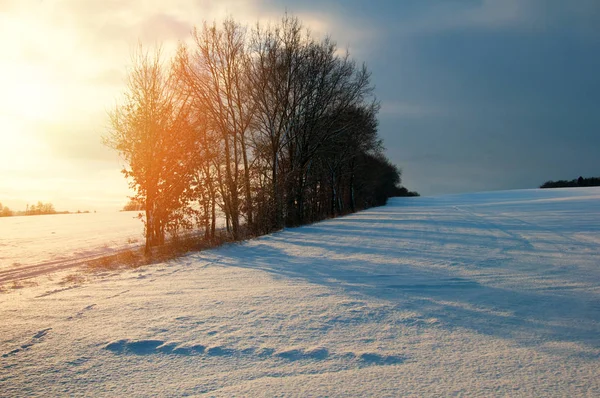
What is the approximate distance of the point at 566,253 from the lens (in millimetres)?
8672

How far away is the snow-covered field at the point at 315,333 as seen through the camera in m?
3.01

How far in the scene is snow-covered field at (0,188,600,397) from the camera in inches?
118

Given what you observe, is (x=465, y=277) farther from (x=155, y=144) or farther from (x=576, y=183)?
(x=576, y=183)

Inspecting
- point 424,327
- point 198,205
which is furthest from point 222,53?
point 424,327

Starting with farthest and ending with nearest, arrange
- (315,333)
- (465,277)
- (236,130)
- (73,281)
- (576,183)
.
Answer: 1. (576,183)
2. (236,130)
3. (73,281)
4. (465,277)
5. (315,333)

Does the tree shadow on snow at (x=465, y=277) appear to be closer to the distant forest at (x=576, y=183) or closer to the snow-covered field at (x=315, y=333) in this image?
the snow-covered field at (x=315, y=333)

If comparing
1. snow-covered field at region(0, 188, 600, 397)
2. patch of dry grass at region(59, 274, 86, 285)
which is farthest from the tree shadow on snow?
patch of dry grass at region(59, 274, 86, 285)

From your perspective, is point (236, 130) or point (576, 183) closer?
point (236, 130)

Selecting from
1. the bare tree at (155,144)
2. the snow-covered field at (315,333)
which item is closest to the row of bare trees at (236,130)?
the bare tree at (155,144)

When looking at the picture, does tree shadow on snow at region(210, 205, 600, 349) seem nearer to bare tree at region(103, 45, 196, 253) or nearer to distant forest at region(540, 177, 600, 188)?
bare tree at region(103, 45, 196, 253)

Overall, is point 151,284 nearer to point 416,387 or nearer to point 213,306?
point 213,306

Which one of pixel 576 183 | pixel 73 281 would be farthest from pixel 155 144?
pixel 576 183

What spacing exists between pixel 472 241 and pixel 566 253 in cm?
280

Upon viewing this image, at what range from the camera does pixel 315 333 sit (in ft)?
13.1
